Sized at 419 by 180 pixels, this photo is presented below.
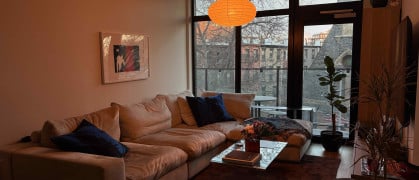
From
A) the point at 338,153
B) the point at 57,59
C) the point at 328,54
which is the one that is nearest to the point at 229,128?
the point at 338,153

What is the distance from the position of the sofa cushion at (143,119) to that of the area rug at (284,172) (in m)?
0.81

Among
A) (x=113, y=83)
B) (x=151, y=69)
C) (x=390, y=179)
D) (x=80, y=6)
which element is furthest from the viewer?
(x=151, y=69)

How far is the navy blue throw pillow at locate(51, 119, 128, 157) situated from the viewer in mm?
2652

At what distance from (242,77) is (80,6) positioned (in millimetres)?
2823

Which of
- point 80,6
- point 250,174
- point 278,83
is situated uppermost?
point 80,6

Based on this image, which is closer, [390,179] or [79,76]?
[390,179]

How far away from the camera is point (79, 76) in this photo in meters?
3.48

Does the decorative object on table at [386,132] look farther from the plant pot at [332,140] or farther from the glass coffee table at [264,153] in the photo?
the plant pot at [332,140]

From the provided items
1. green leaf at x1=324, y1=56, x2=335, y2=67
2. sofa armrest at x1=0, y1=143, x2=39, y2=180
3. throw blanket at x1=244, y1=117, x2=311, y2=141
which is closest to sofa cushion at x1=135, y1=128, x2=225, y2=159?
throw blanket at x1=244, y1=117, x2=311, y2=141

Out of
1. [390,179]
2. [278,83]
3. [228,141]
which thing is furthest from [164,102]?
[390,179]

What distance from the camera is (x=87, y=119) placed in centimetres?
317

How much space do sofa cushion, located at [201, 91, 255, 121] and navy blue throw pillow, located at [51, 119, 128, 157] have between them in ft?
7.20

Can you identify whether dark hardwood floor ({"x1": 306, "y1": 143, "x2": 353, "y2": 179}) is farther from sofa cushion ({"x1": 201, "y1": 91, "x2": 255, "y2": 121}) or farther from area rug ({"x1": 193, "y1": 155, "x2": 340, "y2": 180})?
sofa cushion ({"x1": 201, "y1": 91, "x2": 255, "y2": 121})

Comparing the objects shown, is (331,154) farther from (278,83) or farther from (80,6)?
(80,6)
